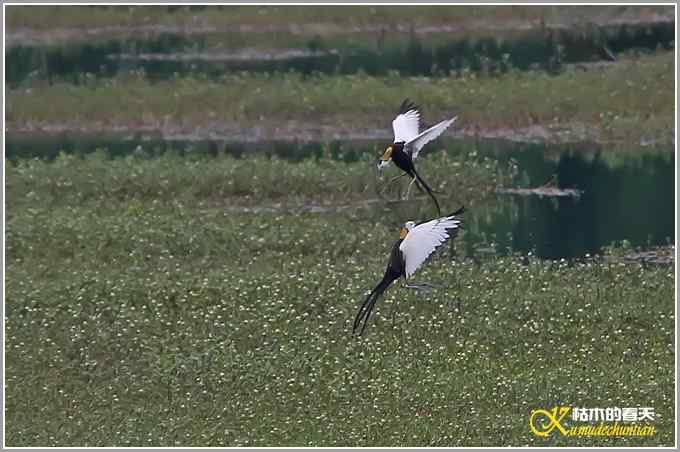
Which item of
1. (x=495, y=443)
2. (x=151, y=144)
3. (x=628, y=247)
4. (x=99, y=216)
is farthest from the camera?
(x=151, y=144)

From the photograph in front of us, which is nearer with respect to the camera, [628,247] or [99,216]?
[628,247]

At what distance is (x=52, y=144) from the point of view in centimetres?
2400

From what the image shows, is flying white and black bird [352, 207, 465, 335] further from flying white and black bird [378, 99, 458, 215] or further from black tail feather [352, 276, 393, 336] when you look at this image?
black tail feather [352, 276, 393, 336]

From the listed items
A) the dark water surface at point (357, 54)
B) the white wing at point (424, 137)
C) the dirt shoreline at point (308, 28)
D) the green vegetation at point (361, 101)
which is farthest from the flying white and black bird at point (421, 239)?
the dirt shoreline at point (308, 28)

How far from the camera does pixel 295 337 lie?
14.5m

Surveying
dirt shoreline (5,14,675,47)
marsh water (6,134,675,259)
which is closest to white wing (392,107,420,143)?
marsh water (6,134,675,259)

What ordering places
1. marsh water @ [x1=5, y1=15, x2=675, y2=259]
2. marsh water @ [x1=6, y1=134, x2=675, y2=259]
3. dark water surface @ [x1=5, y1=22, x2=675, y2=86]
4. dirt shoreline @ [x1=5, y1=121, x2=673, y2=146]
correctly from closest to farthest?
1. marsh water @ [x1=6, y1=134, x2=675, y2=259]
2. marsh water @ [x1=5, y1=15, x2=675, y2=259]
3. dirt shoreline @ [x1=5, y1=121, x2=673, y2=146]
4. dark water surface @ [x1=5, y1=22, x2=675, y2=86]

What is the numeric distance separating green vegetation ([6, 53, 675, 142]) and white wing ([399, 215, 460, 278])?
1067cm

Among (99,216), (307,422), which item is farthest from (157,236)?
(307,422)

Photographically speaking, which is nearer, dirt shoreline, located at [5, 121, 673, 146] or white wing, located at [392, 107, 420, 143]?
white wing, located at [392, 107, 420, 143]

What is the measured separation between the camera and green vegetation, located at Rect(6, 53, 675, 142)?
23.3 metres

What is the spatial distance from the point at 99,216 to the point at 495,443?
25.4 feet

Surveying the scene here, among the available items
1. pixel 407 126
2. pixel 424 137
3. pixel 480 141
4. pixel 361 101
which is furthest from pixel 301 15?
pixel 424 137

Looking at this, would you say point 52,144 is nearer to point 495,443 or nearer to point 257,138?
point 257,138
